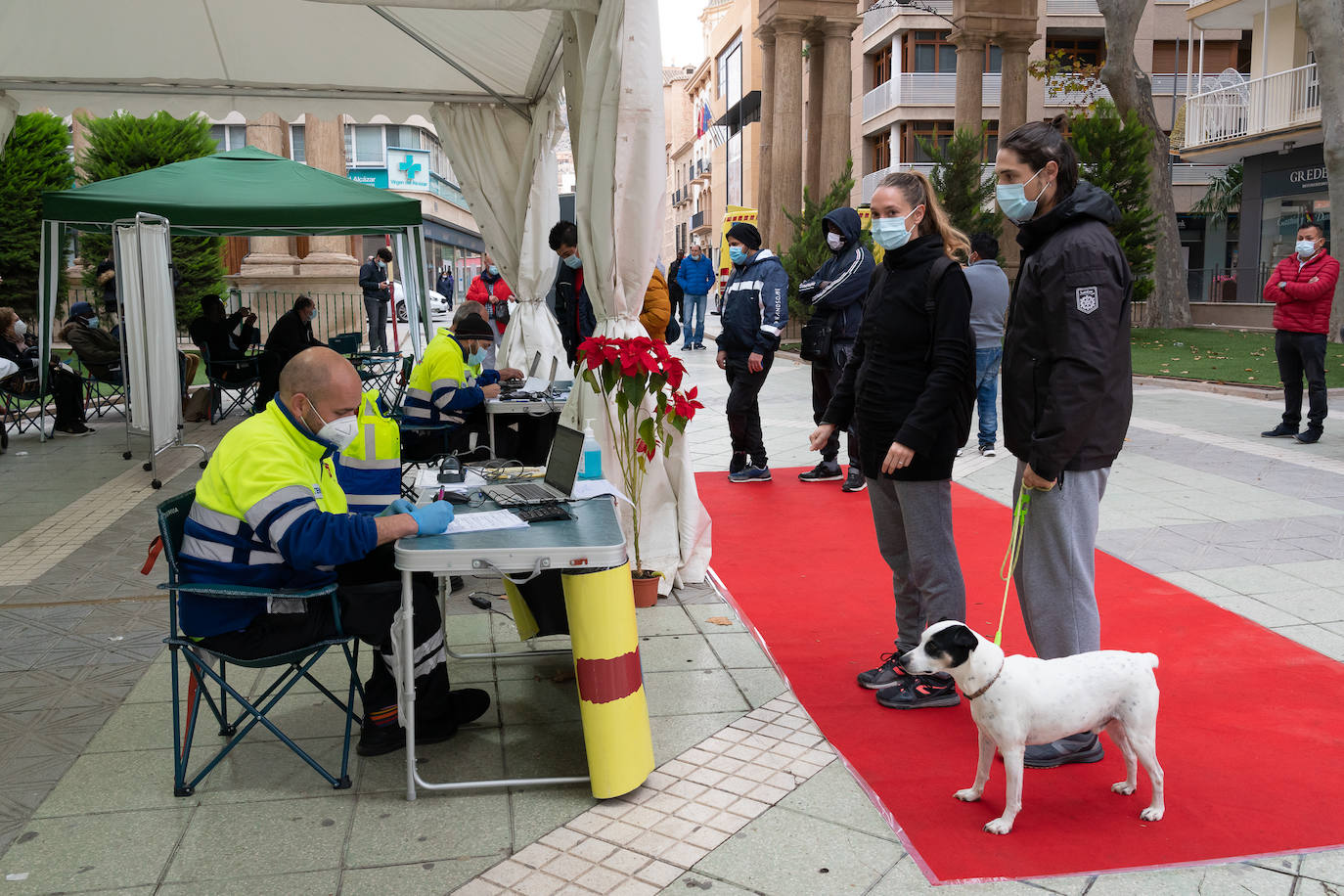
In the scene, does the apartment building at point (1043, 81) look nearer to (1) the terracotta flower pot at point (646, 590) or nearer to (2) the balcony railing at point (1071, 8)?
(2) the balcony railing at point (1071, 8)

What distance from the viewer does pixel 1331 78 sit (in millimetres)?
16922

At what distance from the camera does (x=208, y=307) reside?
485 inches

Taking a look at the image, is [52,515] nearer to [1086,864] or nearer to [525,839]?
[525,839]

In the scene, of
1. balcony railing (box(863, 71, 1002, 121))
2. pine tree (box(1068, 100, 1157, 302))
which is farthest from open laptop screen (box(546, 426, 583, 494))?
balcony railing (box(863, 71, 1002, 121))

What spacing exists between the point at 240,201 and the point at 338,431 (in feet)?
28.2

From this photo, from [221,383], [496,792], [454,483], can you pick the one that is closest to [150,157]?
[221,383]

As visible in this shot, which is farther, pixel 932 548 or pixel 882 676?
pixel 882 676

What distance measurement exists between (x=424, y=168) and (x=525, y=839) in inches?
1980

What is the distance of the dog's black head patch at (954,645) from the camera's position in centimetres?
304

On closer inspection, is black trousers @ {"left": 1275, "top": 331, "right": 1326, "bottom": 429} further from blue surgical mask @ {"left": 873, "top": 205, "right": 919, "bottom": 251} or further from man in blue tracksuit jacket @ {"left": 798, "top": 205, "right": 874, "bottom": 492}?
blue surgical mask @ {"left": 873, "top": 205, "right": 919, "bottom": 251}

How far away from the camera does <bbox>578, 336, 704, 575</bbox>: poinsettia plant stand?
523 cm

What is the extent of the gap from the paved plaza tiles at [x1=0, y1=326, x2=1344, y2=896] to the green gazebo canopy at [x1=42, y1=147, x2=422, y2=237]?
4880mm

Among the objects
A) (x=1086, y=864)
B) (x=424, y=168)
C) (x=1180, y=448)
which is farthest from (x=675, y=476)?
(x=424, y=168)

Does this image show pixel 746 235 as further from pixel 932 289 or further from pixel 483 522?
pixel 483 522
